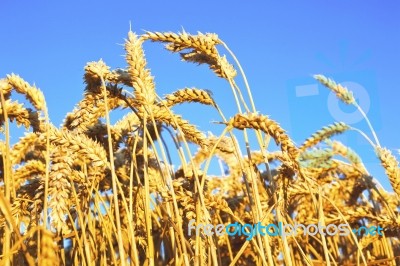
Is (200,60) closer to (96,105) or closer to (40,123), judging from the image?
(96,105)

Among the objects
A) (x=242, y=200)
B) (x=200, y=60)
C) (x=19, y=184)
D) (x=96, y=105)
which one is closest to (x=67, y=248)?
(x=19, y=184)

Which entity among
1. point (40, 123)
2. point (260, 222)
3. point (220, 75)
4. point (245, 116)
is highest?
point (220, 75)

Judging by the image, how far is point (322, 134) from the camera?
96.3 inches

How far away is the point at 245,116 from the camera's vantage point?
5.56 ft

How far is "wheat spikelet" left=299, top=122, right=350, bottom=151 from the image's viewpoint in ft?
8.02

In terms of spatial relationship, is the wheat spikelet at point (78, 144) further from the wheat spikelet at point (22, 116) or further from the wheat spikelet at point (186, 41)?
the wheat spikelet at point (186, 41)

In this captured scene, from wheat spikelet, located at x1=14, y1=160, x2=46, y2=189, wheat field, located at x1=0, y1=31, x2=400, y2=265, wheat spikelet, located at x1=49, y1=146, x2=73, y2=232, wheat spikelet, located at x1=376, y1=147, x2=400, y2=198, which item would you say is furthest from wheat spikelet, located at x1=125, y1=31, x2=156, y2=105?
wheat spikelet, located at x1=376, y1=147, x2=400, y2=198

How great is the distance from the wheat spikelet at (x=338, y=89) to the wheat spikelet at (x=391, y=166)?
0.77 meters

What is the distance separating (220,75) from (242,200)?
4.33 feet

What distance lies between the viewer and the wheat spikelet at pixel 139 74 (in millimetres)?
1864

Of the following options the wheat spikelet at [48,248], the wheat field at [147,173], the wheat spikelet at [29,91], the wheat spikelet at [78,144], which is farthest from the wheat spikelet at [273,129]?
the wheat spikelet at [48,248]

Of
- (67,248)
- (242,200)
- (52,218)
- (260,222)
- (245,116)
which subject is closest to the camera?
(52,218)

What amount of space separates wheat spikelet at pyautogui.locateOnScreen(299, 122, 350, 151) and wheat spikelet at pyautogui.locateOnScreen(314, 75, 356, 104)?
67 centimetres

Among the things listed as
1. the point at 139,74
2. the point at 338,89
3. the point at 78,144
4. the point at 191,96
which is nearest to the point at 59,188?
the point at 78,144
